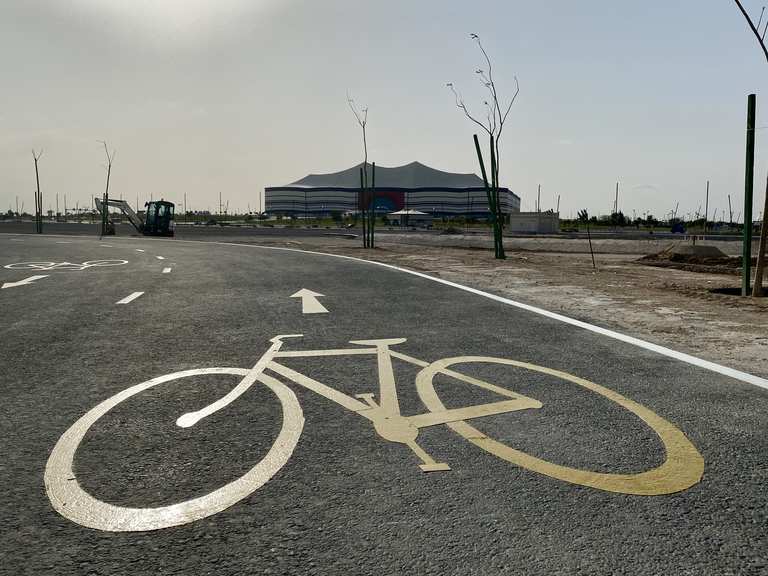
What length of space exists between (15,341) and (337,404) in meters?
3.90

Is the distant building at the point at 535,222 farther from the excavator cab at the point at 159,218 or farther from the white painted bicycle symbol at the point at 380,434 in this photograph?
the white painted bicycle symbol at the point at 380,434

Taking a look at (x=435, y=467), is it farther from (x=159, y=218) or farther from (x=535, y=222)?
(x=535, y=222)

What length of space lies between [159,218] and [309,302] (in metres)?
38.2

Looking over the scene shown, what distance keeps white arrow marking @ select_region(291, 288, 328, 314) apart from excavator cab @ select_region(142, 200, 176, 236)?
119 feet

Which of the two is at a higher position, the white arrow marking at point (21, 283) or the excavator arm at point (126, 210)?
the excavator arm at point (126, 210)

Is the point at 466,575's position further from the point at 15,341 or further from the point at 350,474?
the point at 15,341

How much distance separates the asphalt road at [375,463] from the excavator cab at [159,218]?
129ft

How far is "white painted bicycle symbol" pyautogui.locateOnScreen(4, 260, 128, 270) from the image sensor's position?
14.0 m

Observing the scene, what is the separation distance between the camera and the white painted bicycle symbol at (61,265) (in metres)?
14.0

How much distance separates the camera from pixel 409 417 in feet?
11.4

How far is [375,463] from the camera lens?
9.32 feet

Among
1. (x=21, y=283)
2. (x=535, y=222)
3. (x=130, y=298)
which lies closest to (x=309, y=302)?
(x=130, y=298)

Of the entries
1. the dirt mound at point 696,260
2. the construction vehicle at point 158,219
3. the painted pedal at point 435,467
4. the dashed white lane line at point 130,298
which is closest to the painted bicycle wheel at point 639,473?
the painted pedal at point 435,467

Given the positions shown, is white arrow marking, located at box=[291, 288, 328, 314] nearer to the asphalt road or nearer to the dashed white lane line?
the asphalt road
